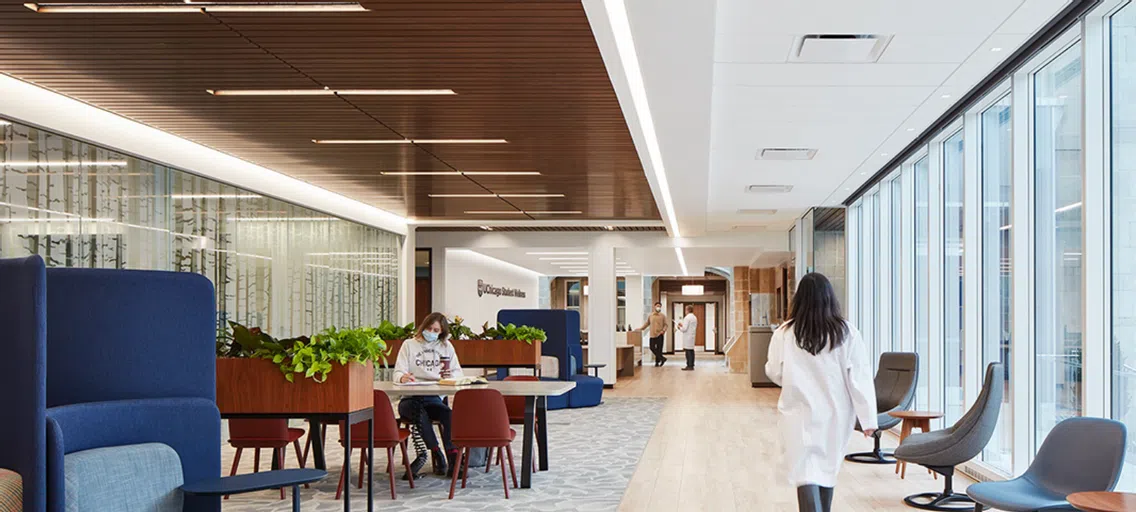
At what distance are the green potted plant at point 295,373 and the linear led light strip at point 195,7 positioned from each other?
5.61 feet

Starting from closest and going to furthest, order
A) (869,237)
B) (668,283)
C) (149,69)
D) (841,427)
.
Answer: (841,427) → (149,69) → (869,237) → (668,283)

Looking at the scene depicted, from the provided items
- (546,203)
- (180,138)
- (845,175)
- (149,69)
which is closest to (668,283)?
(546,203)

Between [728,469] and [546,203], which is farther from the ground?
[546,203]

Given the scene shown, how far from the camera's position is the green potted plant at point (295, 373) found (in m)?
5.70

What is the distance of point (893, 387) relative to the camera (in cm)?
920

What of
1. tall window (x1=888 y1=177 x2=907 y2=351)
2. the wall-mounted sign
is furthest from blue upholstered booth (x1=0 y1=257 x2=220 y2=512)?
the wall-mounted sign

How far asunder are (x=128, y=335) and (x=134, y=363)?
0.11 m

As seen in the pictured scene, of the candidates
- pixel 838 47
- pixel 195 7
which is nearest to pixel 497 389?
pixel 838 47

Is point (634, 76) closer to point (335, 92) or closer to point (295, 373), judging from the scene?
point (335, 92)

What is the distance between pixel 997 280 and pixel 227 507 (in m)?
5.69

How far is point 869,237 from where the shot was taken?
44.3 ft

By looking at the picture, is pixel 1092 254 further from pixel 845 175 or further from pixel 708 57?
pixel 845 175

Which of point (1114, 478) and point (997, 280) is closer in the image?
point (1114, 478)

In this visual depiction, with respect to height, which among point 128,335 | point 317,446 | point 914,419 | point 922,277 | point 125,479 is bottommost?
point 317,446
